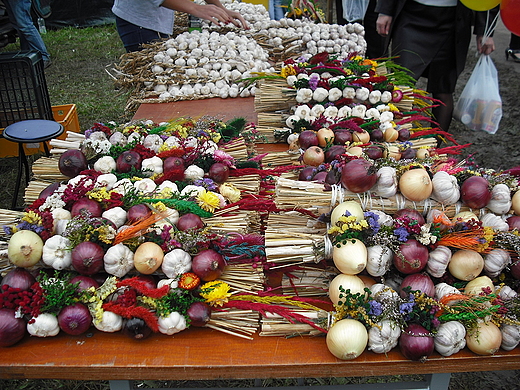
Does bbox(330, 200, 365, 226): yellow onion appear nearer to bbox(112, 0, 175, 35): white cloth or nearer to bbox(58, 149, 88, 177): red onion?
bbox(58, 149, 88, 177): red onion

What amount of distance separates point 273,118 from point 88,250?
4.74 ft

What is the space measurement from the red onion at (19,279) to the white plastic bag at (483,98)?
117 inches

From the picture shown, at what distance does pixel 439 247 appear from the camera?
120 cm

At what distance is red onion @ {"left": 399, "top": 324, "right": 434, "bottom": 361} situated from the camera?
1.09m

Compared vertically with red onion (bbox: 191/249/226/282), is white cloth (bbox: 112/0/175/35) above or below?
above

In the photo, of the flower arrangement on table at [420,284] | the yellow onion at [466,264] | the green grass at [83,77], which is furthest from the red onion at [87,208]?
the green grass at [83,77]

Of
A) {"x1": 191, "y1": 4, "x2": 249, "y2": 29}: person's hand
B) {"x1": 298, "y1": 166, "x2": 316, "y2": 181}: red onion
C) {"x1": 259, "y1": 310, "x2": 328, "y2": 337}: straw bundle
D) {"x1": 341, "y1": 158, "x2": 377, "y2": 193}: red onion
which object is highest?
{"x1": 191, "y1": 4, "x2": 249, "y2": 29}: person's hand

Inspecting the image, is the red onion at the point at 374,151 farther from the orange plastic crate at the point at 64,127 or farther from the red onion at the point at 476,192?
the orange plastic crate at the point at 64,127

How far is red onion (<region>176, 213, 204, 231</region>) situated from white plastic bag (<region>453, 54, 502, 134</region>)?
8.21 feet

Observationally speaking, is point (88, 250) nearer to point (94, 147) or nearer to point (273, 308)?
point (273, 308)

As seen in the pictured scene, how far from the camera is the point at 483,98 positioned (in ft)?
9.84

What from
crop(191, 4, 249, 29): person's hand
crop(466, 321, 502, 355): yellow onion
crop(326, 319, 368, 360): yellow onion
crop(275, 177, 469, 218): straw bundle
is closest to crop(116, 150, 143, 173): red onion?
crop(275, 177, 469, 218): straw bundle

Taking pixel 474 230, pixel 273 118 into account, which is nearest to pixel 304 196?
pixel 474 230

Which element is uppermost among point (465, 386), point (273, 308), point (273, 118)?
point (273, 118)
